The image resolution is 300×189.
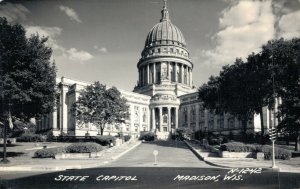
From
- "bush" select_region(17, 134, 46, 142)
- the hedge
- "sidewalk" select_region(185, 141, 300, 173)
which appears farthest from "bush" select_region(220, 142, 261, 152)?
"bush" select_region(17, 134, 46, 142)

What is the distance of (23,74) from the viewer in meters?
28.8

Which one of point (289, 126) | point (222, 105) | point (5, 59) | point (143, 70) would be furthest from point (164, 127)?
point (5, 59)

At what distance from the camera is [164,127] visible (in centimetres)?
9500

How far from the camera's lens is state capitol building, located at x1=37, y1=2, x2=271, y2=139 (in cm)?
7956

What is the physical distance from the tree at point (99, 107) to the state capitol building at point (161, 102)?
2851 mm

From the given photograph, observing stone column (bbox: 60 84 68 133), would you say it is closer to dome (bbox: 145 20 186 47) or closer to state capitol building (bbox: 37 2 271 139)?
state capitol building (bbox: 37 2 271 139)

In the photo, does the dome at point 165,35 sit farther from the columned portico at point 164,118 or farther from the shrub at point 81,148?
the shrub at point 81,148

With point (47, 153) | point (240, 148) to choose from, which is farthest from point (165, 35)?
point (47, 153)

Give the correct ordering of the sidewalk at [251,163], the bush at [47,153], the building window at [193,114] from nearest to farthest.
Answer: the sidewalk at [251,163] < the bush at [47,153] < the building window at [193,114]

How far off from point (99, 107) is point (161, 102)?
4113cm

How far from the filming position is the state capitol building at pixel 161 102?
261 feet

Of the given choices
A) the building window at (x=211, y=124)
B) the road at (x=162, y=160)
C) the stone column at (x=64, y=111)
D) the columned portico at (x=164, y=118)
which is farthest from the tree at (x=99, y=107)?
the building window at (x=211, y=124)

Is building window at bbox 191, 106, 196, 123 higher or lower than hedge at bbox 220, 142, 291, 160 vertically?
higher

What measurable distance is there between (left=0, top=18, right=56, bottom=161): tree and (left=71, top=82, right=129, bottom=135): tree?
1876cm
